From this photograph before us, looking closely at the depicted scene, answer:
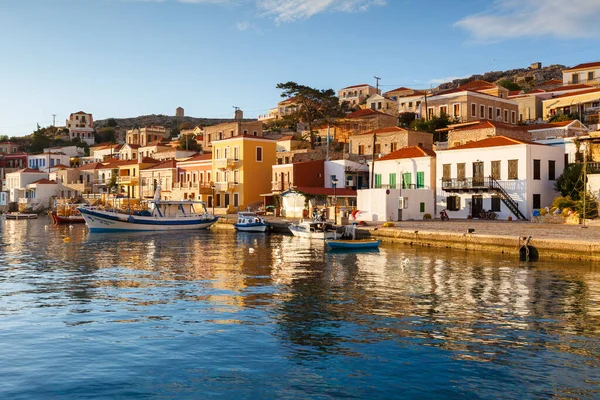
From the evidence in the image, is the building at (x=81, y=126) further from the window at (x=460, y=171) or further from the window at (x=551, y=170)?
the window at (x=551, y=170)

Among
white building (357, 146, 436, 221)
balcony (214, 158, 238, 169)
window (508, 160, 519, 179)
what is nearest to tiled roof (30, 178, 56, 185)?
balcony (214, 158, 238, 169)

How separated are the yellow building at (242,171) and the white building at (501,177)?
25997 mm

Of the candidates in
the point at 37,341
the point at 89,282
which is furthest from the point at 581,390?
the point at 89,282

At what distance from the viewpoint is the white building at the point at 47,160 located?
362 feet

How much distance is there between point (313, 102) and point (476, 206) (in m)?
35.6

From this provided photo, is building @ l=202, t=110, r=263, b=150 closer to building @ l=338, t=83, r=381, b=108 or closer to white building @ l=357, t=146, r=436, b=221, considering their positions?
white building @ l=357, t=146, r=436, b=221

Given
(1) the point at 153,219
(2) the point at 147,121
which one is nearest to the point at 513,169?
(1) the point at 153,219

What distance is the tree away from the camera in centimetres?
7412

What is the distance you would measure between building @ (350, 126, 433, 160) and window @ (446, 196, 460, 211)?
13.4m

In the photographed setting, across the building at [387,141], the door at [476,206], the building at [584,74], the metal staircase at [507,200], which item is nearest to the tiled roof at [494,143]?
the metal staircase at [507,200]

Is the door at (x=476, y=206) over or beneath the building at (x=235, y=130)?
beneath

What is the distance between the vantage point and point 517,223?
39.6 m

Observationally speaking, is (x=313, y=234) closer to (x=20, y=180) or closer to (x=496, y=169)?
(x=496, y=169)

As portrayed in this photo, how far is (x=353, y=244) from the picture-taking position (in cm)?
3416
